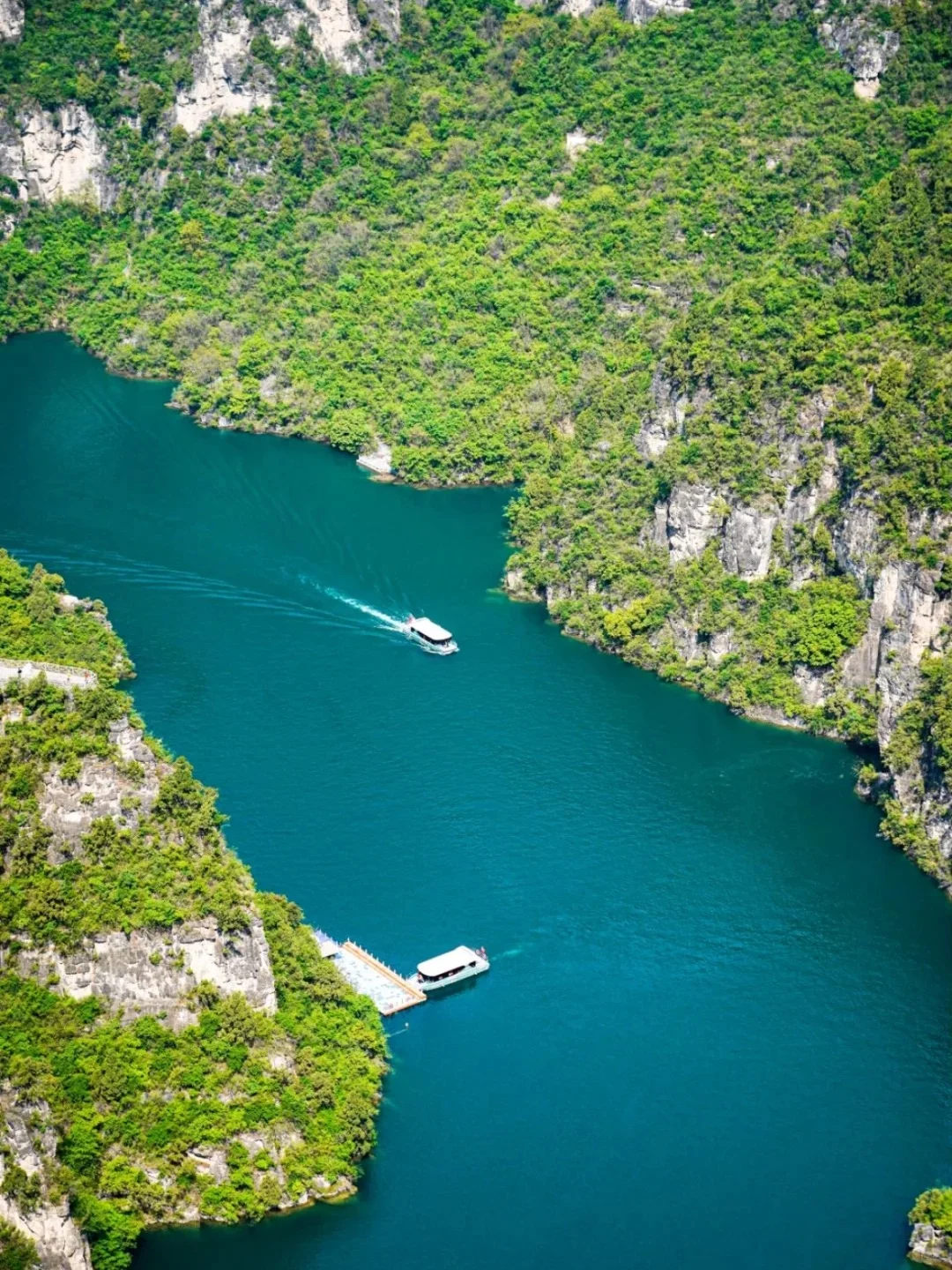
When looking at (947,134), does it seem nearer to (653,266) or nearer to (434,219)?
(653,266)

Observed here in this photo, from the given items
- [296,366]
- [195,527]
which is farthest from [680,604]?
[296,366]

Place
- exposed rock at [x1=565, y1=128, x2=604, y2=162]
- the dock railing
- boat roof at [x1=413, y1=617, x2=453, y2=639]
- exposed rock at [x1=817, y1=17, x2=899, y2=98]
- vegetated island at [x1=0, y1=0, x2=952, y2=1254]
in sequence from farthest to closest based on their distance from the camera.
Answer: exposed rock at [x1=565, y1=128, x2=604, y2=162] < exposed rock at [x1=817, y1=17, x2=899, y2=98] < boat roof at [x1=413, y1=617, x2=453, y2=639] < vegetated island at [x1=0, y1=0, x2=952, y2=1254] < the dock railing

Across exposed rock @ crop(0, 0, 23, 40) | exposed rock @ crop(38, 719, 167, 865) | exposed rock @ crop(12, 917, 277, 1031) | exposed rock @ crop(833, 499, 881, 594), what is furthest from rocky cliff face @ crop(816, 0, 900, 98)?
exposed rock @ crop(12, 917, 277, 1031)

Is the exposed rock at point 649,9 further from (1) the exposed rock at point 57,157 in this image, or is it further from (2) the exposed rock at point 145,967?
(2) the exposed rock at point 145,967

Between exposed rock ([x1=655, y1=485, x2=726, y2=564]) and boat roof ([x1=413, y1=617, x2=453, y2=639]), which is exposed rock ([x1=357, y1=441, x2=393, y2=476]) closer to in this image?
boat roof ([x1=413, y1=617, x2=453, y2=639])

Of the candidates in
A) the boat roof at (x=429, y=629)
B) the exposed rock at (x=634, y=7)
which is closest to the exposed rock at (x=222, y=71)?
the exposed rock at (x=634, y=7)

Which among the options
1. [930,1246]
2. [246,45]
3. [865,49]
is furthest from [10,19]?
[930,1246]
